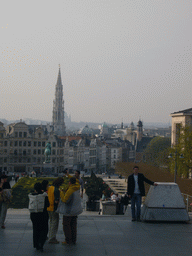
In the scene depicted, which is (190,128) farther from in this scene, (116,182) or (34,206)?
(34,206)

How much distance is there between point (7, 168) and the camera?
11331 centimetres

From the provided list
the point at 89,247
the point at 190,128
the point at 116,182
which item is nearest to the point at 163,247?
the point at 89,247

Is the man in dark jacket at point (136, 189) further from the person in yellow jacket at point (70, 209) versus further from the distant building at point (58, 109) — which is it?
the distant building at point (58, 109)

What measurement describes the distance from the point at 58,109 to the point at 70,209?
16272 centimetres

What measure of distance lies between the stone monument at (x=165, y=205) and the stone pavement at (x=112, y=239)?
0.23 meters

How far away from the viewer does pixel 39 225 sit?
11.2m

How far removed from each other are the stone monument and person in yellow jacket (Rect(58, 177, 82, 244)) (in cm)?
332

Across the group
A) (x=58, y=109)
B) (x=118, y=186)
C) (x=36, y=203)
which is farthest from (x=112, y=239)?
(x=58, y=109)

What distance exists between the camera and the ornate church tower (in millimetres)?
171500

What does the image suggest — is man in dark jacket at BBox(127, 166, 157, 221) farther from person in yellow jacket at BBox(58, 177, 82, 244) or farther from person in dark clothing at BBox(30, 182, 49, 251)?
person in dark clothing at BBox(30, 182, 49, 251)

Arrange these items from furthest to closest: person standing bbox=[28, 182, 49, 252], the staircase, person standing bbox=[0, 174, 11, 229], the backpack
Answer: the staircase
person standing bbox=[0, 174, 11, 229]
the backpack
person standing bbox=[28, 182, 49, 252]

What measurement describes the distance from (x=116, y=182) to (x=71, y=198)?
189 feet

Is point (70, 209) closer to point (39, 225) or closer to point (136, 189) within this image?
point (39, 225)

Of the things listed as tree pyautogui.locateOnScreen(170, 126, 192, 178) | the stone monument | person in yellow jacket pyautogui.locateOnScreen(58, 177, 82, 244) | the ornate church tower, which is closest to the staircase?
tree pyautogui.locateOnScreen(170, 126, 192, 178)
